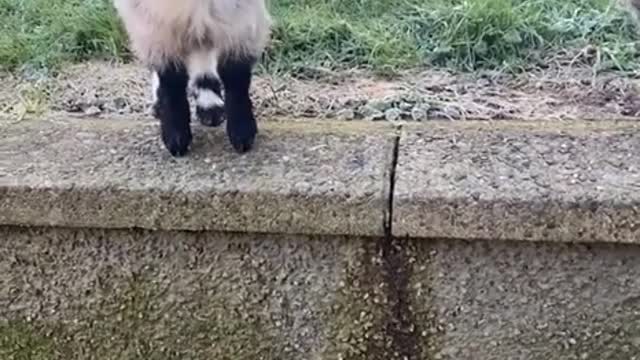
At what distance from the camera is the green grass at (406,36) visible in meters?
2.60

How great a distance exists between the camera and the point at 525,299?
198 cm

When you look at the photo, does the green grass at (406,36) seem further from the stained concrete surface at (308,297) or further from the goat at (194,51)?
the stained concrete surface at (308,297)

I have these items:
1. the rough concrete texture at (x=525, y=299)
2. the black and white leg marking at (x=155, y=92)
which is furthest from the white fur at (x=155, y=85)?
the rough concrete texture at (x=525, y=299)

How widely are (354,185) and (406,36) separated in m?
0.83

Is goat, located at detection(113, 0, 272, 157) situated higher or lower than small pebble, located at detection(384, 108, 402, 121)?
higher

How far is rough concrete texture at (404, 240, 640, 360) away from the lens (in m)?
1.95

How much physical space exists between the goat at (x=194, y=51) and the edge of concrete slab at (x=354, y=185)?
0.16ft

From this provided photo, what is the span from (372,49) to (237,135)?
632 mm

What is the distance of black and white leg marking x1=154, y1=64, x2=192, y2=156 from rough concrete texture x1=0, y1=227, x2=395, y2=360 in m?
0.17

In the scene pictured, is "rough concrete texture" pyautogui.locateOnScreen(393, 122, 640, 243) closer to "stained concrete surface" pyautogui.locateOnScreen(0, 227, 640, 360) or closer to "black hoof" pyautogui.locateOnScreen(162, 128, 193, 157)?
"stained concrete surface" pyautogui.locateOnScreen(0, 227, 640, 360)

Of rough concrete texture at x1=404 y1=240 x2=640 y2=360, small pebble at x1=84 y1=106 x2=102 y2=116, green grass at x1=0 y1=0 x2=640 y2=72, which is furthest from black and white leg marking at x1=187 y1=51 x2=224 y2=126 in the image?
rough concrete texture at x1=404 y1=240 x2=640 y2=360

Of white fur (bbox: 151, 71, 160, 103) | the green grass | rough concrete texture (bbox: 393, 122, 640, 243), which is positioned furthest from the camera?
the green grass

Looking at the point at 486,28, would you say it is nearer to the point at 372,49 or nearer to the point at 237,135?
the point at 372,49

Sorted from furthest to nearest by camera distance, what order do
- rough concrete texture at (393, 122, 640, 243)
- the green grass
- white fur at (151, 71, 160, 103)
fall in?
the green grass → white fur at (151, 71, 160, 103) → rough concrete texture at (393, 122, 640, 243)
